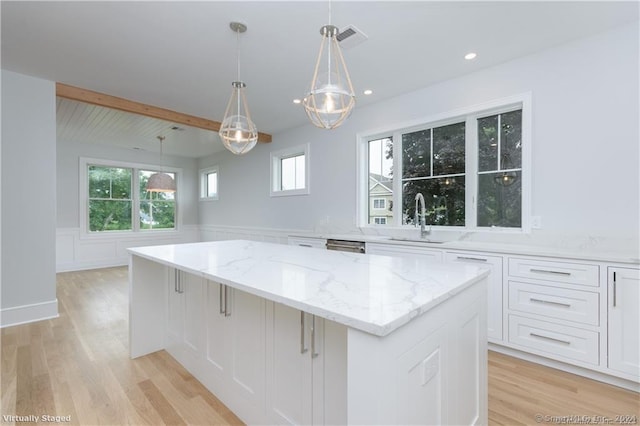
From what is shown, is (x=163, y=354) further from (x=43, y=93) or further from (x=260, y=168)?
(x=260, y=168)

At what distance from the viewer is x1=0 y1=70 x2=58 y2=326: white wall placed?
123 inches

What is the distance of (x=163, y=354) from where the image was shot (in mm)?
2539

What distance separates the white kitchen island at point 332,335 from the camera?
0.89 metres

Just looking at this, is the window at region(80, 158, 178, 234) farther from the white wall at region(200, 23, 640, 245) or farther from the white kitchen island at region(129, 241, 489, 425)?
the white wall at region(200, 23, 640, 245)

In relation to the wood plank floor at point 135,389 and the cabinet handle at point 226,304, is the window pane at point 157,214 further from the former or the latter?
the cabinet handle at point 226,304

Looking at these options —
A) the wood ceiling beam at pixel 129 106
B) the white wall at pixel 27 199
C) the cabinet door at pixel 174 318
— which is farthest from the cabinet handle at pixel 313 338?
the wood ceiling beam at pixel 129 106

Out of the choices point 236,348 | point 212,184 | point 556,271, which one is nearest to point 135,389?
point 236,348

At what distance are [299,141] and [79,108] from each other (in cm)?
318

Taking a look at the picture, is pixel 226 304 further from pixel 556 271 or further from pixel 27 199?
pixel 27 199

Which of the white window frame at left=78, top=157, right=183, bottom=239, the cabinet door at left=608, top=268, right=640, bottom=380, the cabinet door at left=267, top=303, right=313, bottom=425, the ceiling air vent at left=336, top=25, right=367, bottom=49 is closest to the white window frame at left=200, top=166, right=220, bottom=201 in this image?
the white window frame at left=78, top=157, right=183, bottom=239

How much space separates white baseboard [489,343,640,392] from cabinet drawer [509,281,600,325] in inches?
14.8

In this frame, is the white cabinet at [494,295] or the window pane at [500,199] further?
the window pane at [500,199]

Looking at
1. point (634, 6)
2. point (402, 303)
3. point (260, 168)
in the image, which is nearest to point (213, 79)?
point (260, 168)

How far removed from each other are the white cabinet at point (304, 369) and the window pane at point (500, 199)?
2.48m
